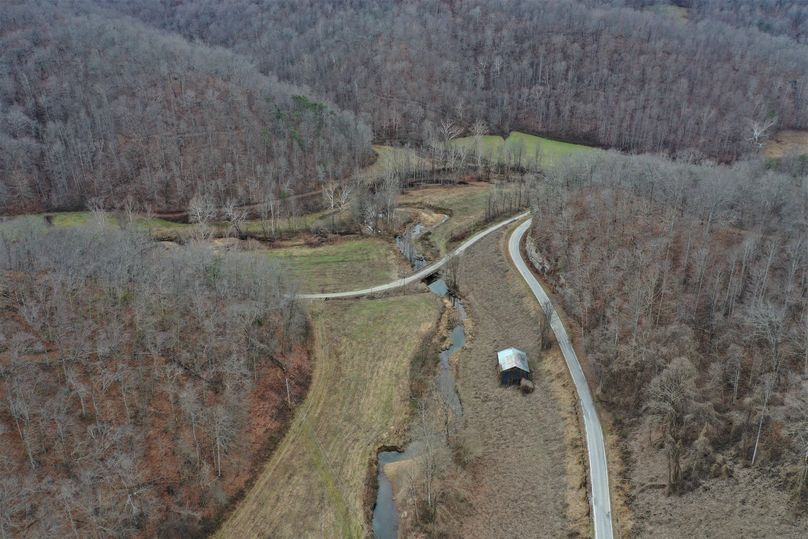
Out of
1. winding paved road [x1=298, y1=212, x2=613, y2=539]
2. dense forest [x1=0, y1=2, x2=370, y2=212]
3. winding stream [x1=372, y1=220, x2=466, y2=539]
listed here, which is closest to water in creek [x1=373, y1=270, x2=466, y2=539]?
winding stream [x1=372, y1=220, x2=466, y2=539]

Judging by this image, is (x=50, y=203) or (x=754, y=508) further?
(x=50, y=203)

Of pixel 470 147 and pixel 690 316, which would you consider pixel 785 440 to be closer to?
pixel 690 316

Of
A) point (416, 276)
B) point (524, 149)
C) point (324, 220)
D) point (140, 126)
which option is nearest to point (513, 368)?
point (416, 276)

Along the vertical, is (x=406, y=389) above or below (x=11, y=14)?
below

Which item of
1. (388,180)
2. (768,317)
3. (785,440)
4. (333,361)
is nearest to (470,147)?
(388,180)

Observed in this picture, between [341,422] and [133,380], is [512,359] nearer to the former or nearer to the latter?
[341,422]

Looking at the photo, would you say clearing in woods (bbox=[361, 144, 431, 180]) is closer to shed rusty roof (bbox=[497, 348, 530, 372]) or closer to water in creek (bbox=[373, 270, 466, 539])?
water in creek (bbox=[373, 270, 466, 539])

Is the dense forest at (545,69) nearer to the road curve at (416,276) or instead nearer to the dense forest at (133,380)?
the road curve at (416,276)
